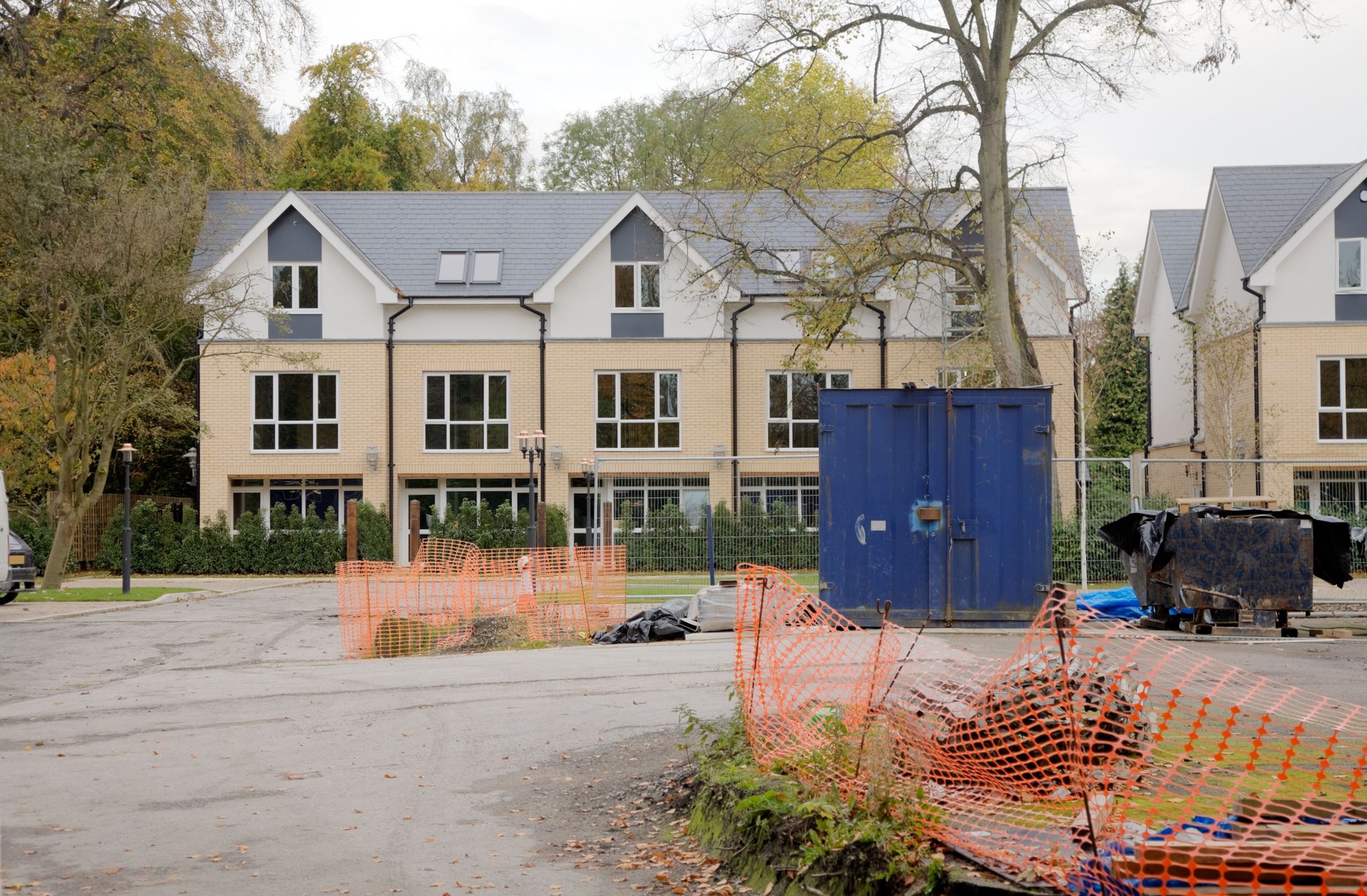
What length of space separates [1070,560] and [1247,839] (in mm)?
17414

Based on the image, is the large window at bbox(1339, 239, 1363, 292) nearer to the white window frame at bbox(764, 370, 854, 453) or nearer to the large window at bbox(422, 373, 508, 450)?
the white window frame at bbox(764, 370, 854, 453)

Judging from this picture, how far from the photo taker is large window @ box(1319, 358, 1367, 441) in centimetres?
3409

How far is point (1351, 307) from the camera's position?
34125 mm

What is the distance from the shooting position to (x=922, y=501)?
50.2ft

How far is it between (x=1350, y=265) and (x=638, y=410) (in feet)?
61.8

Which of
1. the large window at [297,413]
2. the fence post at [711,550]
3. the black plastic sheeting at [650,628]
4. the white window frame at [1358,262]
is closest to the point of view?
the black plastic sheeting at [650,628]

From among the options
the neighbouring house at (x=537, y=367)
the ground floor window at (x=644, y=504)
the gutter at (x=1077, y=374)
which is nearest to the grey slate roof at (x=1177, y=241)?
the gutter at (x=1077, y=374)

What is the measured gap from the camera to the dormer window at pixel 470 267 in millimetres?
37781

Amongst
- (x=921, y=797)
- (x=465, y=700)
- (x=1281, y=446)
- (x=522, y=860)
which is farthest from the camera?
(x=1281, y=446)

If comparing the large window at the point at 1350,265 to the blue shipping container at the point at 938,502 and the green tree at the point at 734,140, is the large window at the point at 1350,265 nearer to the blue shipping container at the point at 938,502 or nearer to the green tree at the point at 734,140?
the green tree at the point at 734,140

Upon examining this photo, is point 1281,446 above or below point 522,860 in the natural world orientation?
above

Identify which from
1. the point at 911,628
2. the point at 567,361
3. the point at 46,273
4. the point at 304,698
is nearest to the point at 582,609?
the point at 911,628

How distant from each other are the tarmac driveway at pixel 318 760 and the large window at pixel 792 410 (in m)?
21.9

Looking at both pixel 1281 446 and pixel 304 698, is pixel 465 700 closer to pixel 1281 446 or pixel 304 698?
pixel 304 698
